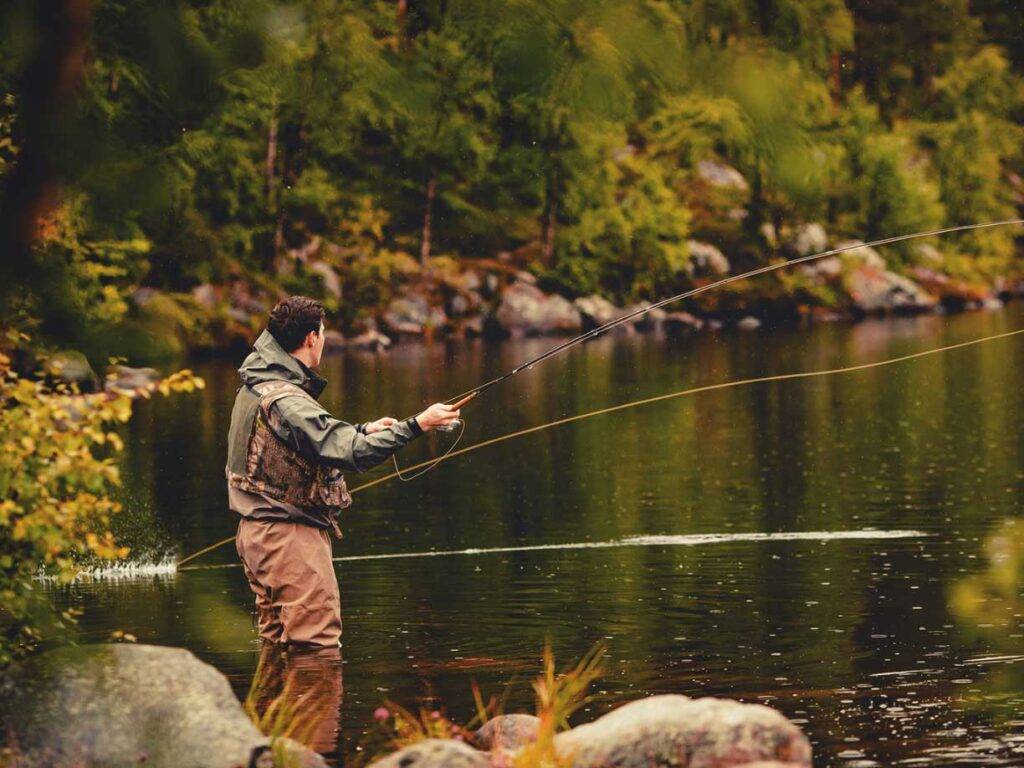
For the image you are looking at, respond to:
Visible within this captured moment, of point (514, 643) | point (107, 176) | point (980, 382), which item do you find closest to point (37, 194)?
point (107, 176)

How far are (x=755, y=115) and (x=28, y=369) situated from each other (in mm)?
3635

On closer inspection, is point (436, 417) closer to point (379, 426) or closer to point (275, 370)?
point (379, 426)

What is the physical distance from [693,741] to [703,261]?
4982 centimetres

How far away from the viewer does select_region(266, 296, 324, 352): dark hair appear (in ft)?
27.1

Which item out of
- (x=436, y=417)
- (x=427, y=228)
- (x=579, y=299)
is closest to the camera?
(x=436, y=417)

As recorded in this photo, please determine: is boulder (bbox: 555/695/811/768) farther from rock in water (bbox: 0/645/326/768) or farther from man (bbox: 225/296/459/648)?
man (bbox: 225/296/459/648)

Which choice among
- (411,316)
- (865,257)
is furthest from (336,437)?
(865,257)

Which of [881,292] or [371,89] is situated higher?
[881,292]

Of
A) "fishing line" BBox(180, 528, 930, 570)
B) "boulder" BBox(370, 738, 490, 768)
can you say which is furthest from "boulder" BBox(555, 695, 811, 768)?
"fishing line" BBox(180, 528, 930, 570)

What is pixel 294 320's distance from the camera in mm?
8258

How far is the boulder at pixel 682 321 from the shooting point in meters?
52.0

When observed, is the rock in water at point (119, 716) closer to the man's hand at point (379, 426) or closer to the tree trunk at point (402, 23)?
the man's hand at point (379, 426)

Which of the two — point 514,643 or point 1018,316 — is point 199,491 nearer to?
Result: point 514,643

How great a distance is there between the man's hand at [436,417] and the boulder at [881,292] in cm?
4877
